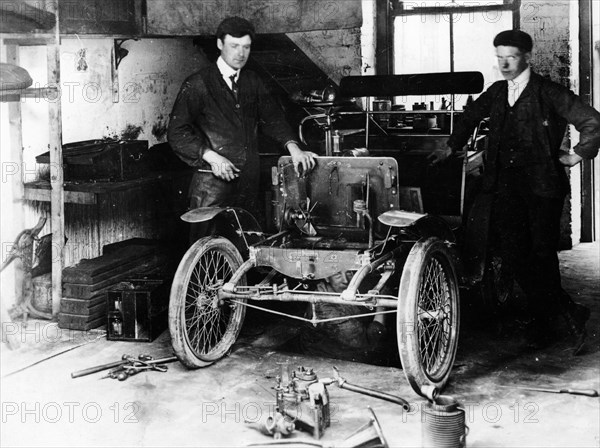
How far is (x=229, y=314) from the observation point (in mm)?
5566

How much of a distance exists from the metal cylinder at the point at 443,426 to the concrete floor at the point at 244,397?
0.52ft

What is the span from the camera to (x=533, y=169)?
5.16 meters

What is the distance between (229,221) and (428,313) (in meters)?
1.46

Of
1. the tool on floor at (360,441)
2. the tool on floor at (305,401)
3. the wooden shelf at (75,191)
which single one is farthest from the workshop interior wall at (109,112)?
the tool on floor at (360,441)

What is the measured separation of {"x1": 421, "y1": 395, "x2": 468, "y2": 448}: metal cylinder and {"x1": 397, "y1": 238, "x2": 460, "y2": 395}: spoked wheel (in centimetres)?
46

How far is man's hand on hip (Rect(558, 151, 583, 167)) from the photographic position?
507 cm

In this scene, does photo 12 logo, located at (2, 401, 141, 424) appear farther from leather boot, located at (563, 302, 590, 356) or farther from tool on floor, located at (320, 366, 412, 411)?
leather boot, located at (563, 302, 590, 356)

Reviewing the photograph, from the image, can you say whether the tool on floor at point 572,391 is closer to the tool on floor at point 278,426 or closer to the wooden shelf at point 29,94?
the tool on floor at point 278,426

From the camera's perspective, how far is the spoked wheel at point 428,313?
414 centimetres

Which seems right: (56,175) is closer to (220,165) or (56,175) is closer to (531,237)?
(220,165)

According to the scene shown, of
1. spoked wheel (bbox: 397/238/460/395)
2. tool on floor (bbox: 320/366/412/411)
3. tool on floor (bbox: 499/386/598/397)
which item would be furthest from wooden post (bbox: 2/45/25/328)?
tool on floor (bbox: 499/386/598/397)

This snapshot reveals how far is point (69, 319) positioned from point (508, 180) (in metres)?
3.14

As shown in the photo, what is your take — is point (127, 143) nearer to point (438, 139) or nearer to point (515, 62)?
point (438, 139)

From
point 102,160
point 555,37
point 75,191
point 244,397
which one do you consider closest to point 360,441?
point 244,397
